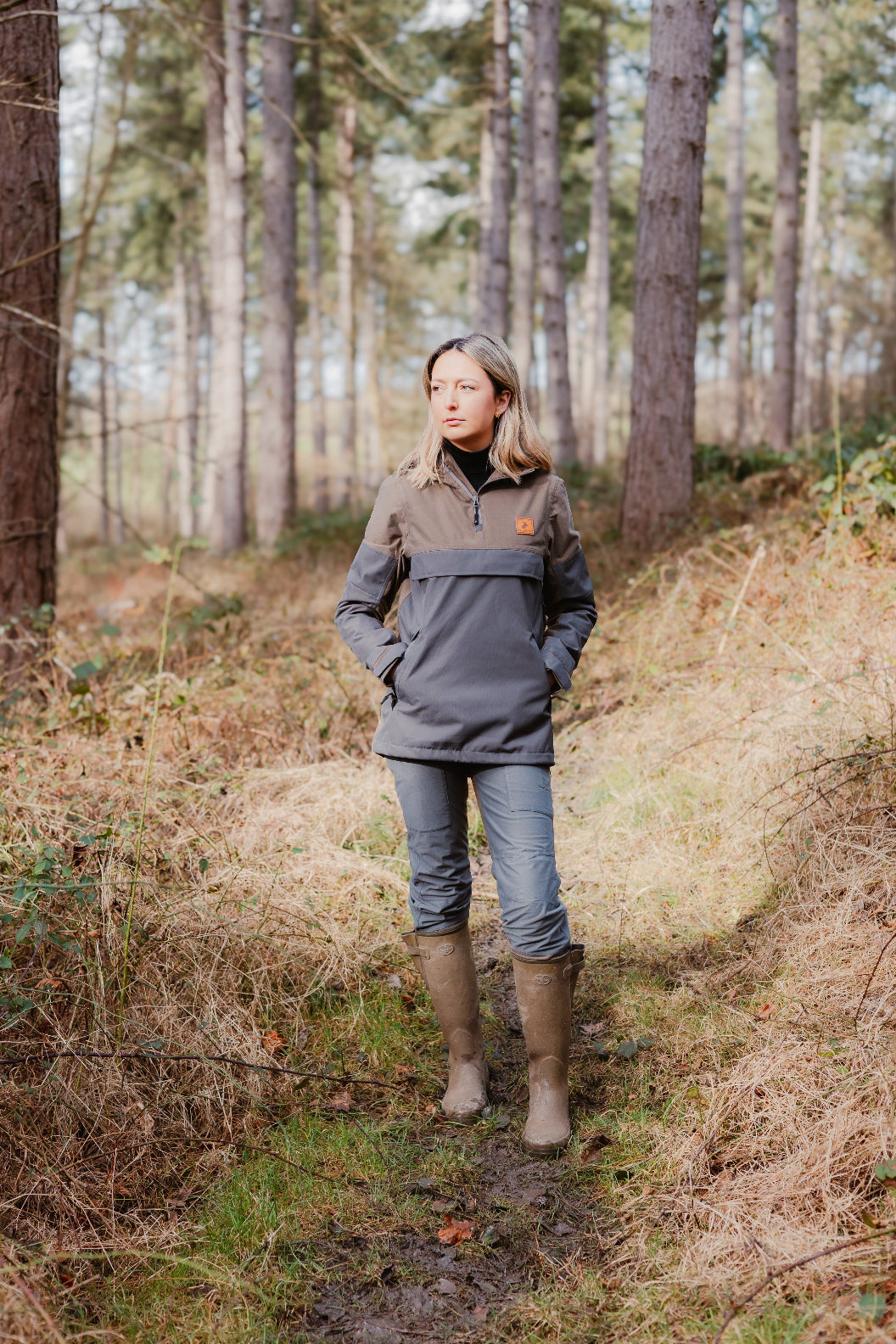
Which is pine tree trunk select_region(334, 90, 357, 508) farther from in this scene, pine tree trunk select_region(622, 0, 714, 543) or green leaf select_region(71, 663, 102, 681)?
green leaf select_region(71, 663, 102, 681)

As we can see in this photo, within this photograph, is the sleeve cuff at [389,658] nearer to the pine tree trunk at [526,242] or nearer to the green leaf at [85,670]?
the green leaf at [85,670]

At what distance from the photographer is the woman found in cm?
288

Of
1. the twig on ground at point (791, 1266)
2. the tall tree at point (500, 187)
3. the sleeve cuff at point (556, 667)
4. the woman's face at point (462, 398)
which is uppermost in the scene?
the tall tree at point (500, 187)

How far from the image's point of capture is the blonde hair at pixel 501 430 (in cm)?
296

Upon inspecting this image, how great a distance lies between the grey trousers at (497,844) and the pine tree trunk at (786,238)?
12874 mm

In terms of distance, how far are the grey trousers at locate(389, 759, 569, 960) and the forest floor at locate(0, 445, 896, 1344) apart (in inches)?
25.8

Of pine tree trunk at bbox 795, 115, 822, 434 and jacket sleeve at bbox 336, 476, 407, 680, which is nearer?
jacket sleeve at bbox 336, 476, 407, 680

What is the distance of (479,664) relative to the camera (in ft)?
9.41

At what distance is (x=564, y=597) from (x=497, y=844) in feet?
2.65

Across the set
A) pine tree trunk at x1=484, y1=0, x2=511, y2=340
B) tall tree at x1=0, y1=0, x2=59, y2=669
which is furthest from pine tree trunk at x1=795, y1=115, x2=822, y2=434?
tall tree at x1=0, y1=0, x2=59, y2=669

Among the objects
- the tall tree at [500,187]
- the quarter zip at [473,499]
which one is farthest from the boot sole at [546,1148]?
the tall tree at [500,187]

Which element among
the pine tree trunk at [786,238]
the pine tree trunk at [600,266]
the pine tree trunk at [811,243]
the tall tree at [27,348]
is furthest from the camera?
the pine tree trunk at [811,243]

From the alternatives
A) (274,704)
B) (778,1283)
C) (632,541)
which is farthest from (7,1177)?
(632,541)

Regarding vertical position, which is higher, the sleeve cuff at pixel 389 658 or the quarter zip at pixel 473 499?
the quarter zip at pixel 473 499
